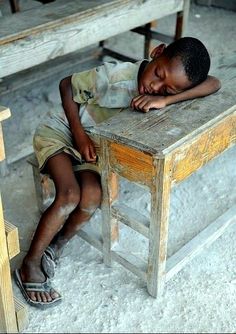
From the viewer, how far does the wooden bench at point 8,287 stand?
1697 millimetres

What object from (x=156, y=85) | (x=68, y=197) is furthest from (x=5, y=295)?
(x=156, y=85)

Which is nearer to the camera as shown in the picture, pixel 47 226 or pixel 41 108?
pixel 47 226

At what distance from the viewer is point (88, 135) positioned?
2170 mm

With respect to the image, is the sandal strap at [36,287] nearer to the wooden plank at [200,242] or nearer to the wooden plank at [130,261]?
the wooden plank at [130,261]

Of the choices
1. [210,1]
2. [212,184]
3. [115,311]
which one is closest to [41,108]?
[212,184]

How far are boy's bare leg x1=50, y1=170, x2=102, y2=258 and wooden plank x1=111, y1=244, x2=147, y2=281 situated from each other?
20 cm

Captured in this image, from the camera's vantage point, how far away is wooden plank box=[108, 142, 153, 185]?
1821 mm

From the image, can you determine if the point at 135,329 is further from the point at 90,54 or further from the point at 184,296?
the point at 90,54

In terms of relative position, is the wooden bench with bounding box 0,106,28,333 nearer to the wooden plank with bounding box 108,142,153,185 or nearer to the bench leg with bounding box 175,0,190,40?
the wooden plank with bounding box 108,142,153,185

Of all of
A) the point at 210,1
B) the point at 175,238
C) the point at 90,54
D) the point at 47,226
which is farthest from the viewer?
the point at 210,1

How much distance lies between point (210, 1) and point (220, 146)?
13.9 feet

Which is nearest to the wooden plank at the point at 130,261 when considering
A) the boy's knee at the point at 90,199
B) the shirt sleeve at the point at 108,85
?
the boy's knee at the point at 90,199

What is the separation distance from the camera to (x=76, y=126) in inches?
85.8

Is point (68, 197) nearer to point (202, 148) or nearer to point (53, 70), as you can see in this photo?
point (202, 148)
